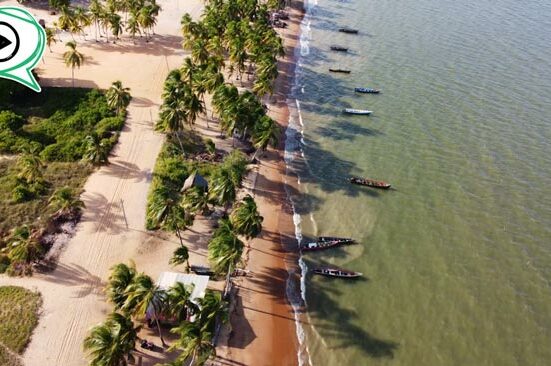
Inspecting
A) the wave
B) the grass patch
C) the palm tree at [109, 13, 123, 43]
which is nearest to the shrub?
the grass patch

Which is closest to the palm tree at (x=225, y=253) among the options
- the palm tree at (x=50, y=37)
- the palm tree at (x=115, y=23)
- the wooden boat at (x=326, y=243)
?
the wooden boat at (x=326, y=243)

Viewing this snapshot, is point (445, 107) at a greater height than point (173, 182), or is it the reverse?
point (445, 107)

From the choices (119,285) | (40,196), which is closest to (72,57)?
(40,196)

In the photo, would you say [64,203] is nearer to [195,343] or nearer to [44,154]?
[44,154]

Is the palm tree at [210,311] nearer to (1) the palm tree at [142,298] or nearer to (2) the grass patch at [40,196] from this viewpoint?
(1) the palm tree at [142,298]

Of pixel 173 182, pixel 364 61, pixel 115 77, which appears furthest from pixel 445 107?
pixel 115 77

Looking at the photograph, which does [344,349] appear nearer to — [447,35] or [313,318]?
[313,318]
